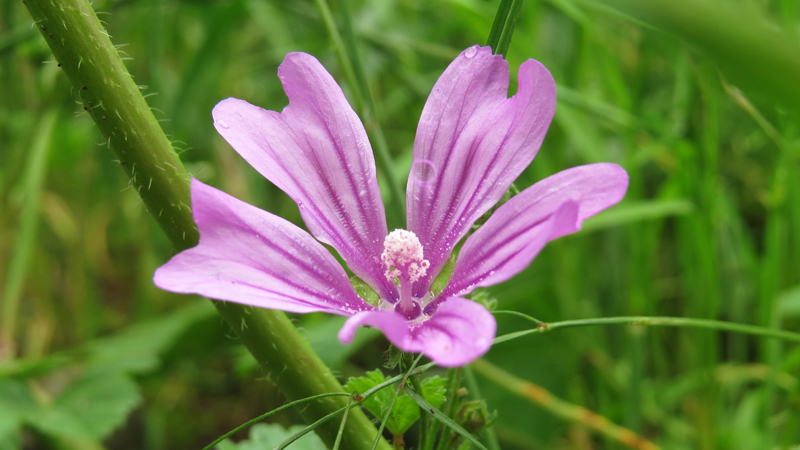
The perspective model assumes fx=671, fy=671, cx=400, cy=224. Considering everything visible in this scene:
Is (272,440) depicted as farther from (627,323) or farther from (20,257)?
(20,257)

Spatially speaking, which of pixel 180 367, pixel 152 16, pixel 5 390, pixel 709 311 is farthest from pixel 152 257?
pixel 709 311

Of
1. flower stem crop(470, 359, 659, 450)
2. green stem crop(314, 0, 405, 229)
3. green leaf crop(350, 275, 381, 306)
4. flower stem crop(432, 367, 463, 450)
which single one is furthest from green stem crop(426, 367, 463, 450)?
flower stem crop(470, 359, 659, 450)

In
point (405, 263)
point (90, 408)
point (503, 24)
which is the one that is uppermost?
point (503, 24)

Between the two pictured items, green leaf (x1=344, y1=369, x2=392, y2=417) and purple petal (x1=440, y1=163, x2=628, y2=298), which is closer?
purple petal (x1=440, y1=163, x2=628, y2=298)

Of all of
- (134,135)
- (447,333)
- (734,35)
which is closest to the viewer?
(734,35)

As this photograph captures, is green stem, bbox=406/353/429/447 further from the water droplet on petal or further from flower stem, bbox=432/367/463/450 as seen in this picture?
the water droplet on petal

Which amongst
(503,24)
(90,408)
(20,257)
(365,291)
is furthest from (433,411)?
(20,257)

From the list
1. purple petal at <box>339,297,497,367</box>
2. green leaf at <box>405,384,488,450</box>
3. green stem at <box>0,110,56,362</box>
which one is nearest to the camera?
purple petal at <box>339,297,497,367</box>
